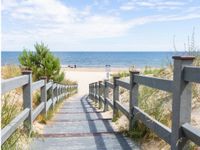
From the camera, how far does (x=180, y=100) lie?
4.05 m

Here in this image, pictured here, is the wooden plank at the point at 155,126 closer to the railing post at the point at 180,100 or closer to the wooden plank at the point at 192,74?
the railing post at the point at 180,100

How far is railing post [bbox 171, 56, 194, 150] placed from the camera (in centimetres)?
404

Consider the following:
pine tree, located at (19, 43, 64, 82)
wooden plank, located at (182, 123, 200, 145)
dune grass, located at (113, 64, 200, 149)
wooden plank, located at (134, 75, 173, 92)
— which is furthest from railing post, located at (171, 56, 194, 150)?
pine tree, located at (19, 43, 64, 82)

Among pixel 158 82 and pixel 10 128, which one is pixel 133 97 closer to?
pixel 158 82

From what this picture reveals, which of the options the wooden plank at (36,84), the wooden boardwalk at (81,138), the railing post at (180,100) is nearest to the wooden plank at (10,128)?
the wooden boardwalk at (81,138)

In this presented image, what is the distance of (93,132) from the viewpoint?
673 cm

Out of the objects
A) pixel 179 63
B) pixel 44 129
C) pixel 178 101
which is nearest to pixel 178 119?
pixel 178 101

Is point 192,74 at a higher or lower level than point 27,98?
higher

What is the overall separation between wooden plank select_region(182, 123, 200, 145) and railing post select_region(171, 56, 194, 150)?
8 centimetres

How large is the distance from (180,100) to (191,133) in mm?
397

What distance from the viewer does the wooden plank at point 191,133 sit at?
370cm

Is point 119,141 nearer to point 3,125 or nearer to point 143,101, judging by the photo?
point 143,101

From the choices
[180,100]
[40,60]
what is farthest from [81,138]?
[40,60]

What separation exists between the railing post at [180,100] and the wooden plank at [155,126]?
1.04 ft
